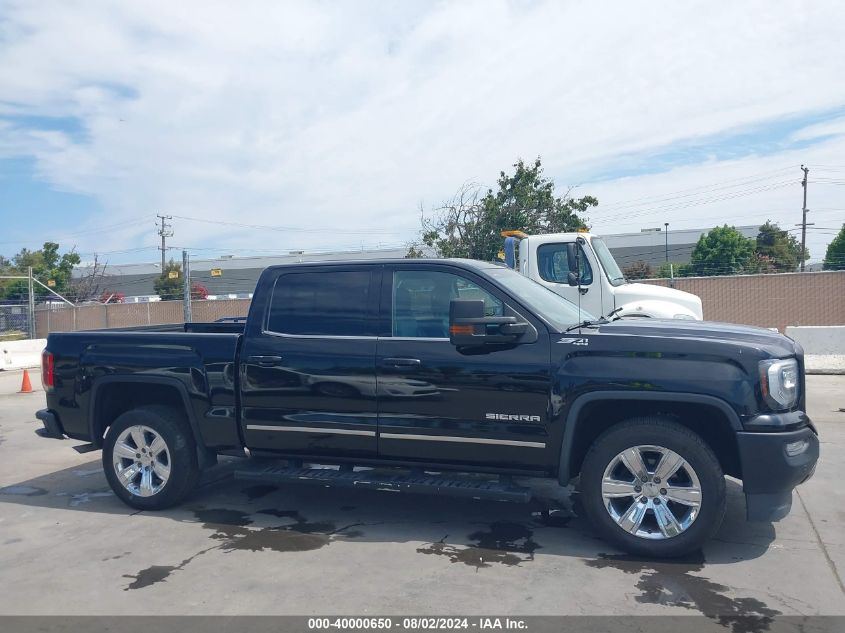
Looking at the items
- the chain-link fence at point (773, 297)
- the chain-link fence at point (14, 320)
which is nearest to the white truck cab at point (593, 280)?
the chain-link fence at point (773, 297)

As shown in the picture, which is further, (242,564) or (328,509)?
(328,509)

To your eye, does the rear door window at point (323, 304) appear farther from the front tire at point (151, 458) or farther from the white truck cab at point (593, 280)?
the white truck cab at point (593, 280)

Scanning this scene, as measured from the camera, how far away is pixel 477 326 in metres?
5.07

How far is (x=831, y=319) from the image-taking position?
1825cm

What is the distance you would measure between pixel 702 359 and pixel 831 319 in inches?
618

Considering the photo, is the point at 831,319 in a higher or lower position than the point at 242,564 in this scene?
higher

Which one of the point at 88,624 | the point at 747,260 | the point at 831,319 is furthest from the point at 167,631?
the point at 747,260

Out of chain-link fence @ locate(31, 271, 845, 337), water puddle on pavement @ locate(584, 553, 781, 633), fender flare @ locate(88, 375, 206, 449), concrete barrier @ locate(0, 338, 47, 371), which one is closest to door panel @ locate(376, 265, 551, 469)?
water puddle on pavement @ locate(584, 553, 781, 633)

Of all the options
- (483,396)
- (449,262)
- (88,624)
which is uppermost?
(449,262)

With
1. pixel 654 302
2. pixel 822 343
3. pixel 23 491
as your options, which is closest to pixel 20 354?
pixel 23 491

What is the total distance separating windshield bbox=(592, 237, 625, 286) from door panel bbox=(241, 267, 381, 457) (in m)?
5.64

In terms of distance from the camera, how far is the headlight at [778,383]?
463 cm

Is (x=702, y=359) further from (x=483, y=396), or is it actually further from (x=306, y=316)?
(x=306, y=316)

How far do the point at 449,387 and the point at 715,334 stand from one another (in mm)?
1761
